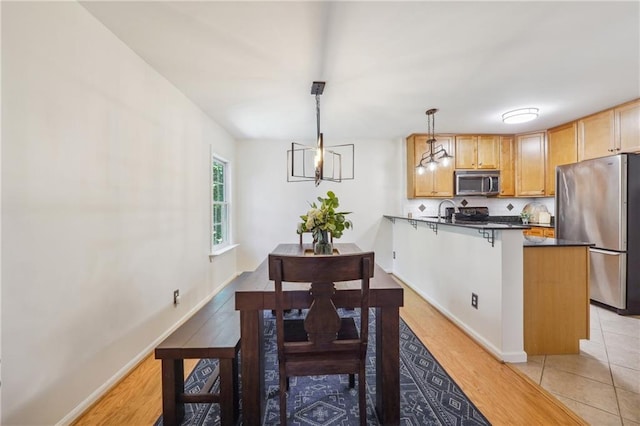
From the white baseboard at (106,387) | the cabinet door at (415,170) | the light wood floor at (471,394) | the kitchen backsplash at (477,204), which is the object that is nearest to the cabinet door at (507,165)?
the kitchen backsplash at (477,204)

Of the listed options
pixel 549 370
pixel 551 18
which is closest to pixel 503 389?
pixel 549 370

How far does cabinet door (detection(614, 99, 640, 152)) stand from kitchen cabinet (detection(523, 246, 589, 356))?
195cm

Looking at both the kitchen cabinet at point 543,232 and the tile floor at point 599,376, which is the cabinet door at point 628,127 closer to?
the kitchen cabinet at point 543,232

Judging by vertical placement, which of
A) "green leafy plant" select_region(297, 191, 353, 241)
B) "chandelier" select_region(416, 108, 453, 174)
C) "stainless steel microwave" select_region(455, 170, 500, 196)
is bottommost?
"green leafy plant" select_region(297, 191, 353, 241)

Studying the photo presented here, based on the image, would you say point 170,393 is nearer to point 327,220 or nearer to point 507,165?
point 327,220

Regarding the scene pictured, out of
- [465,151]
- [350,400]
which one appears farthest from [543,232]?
[350,400]

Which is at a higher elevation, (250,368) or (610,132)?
(610,132)

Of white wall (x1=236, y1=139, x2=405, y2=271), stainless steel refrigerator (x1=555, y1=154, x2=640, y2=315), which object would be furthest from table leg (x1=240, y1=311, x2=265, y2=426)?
stainless steel refrigerator (x1=555, y1=154, x2=640, y2=315)

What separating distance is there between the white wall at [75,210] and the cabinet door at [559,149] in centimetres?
499

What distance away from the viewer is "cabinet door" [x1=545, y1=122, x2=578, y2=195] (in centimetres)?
385

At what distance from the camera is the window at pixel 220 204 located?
4.13 meters

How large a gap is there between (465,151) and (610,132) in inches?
63.8

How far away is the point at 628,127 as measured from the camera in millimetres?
3141

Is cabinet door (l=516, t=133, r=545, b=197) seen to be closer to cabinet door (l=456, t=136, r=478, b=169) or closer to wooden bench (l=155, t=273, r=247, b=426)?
cabinet door (l=456, t=136, r=478, b=169)
